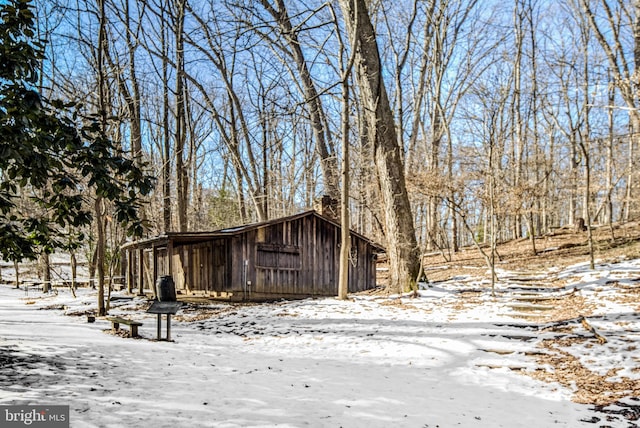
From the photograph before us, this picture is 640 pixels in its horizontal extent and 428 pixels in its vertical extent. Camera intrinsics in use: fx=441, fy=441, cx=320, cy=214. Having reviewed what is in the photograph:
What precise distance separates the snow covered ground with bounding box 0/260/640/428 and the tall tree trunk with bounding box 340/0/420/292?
122 cm

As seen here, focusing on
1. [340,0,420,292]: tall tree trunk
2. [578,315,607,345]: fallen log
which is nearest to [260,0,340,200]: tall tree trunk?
[340,0,420,292]: tall tree trunk

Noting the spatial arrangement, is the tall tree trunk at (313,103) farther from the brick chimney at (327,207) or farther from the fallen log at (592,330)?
the fallen log at (592,330)

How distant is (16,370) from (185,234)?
10.3 metres

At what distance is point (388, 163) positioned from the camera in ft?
42.2

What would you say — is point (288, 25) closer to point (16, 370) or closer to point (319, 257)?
point (319, 257)

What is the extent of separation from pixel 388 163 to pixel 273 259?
707 centimetres

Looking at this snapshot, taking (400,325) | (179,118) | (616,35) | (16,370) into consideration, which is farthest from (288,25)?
(16,370)

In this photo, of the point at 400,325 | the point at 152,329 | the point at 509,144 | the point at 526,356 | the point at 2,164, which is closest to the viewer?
the point at 2,164

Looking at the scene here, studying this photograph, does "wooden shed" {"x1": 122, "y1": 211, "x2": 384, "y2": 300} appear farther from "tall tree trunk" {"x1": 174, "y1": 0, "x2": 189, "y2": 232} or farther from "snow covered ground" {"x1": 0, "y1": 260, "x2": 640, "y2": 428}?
"snow covered ground" {"x1": 0, "y1": 260, "x2": 640, "y2": 428}

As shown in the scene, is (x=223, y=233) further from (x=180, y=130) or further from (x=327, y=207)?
(x=180, y=130)

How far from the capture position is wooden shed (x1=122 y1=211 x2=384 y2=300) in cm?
1705

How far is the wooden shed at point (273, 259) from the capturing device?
17047 millimetres

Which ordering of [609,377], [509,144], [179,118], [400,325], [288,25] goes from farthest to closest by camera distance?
[509,144] < [179,118] < [288,25] < [400,325] < [609,377]

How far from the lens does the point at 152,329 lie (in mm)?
10750
